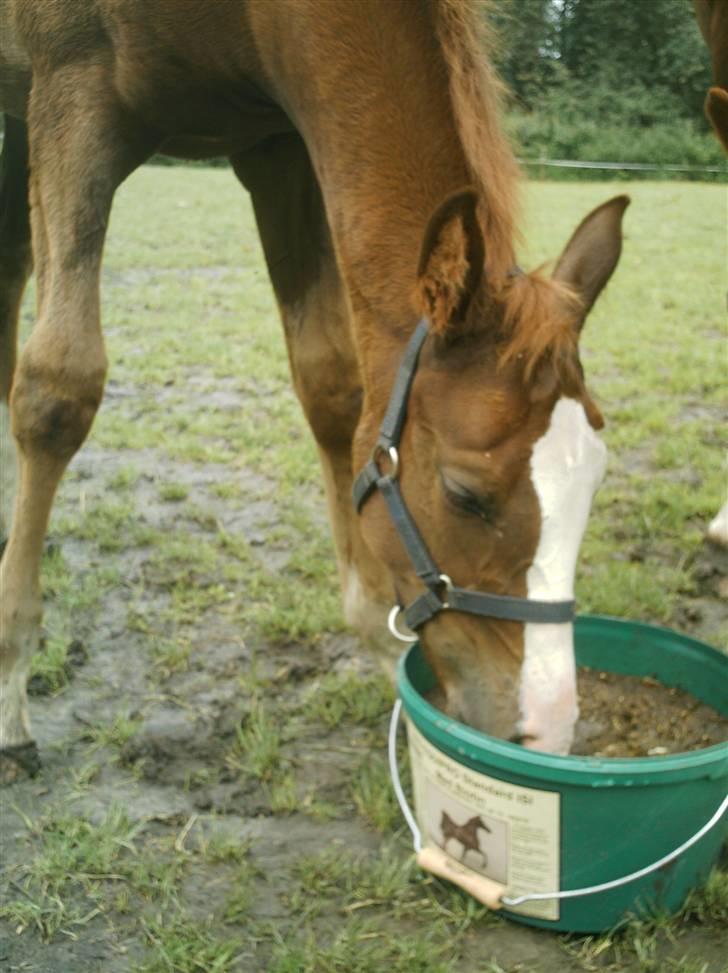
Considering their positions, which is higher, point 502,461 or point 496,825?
point 502,461

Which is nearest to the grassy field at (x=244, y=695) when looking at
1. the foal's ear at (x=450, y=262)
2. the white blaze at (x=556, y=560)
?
the foal's ear at (x=450, y=262)

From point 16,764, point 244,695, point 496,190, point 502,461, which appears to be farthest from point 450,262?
point 16,764

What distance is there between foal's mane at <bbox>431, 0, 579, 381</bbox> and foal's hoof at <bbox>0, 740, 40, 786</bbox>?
152 cm

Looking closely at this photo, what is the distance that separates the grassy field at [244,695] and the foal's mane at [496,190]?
0.14 metres

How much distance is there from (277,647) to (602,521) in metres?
1.56

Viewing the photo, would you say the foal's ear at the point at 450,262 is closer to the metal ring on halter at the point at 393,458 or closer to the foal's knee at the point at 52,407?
the metal ring on halter at the point at 393,458

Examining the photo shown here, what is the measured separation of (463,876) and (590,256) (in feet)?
4.14

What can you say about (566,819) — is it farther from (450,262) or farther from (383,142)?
(383,142)

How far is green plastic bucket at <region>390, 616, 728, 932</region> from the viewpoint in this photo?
183cm

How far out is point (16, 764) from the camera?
8.18 ft

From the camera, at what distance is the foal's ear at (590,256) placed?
2.12 metres

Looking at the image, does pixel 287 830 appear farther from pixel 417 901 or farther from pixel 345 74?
pixel 345 74

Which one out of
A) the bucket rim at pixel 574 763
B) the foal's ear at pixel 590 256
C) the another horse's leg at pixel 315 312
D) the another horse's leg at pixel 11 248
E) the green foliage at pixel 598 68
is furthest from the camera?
the another horse's leg at pixel 11 248

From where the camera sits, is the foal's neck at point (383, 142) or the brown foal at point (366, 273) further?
the foal's neck at point (383, 142)
